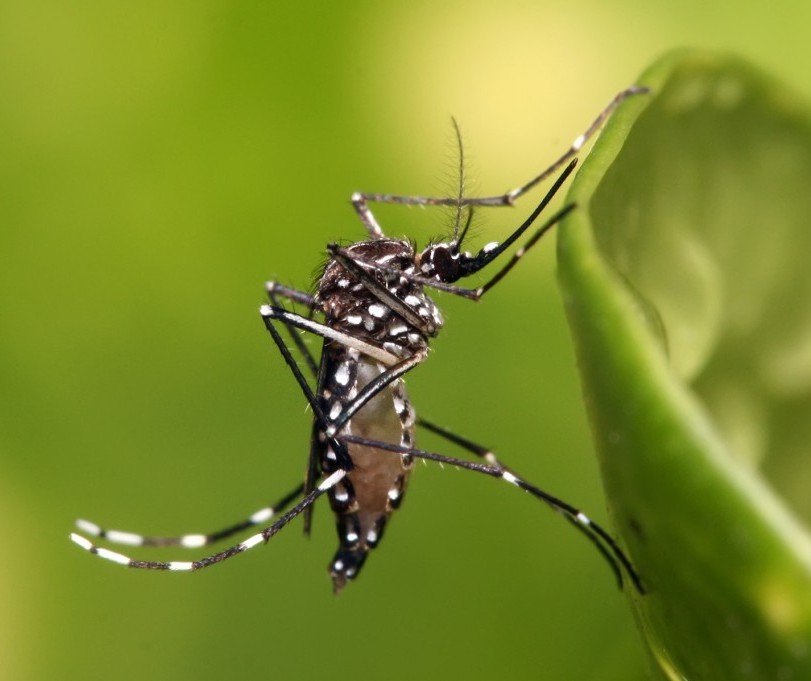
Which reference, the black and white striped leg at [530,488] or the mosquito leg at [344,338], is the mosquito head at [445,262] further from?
the black and white striped leg at [530,488]

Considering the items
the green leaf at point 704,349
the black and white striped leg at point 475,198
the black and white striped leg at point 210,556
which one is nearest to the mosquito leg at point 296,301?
the black and white striped leg at point 475,198

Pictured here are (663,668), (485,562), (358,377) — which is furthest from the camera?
(358,377)

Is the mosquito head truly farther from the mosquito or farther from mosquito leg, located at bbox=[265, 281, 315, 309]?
mosquito leg, located at bbox=[265, 281, 315, 309]

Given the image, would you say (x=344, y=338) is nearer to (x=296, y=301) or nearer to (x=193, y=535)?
(x=296, y=301)

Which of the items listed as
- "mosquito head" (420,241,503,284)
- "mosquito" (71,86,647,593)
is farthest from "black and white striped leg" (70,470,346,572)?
"mosquito head" (420,241,503,284)

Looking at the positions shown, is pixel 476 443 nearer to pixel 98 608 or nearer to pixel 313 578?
pixel 313 578

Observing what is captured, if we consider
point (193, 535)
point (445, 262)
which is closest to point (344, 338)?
point (445, 262)

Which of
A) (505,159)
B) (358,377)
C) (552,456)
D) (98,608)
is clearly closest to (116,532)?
(98,608)

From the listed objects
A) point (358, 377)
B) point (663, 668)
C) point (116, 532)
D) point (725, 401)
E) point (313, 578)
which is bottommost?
point (663, 668)
